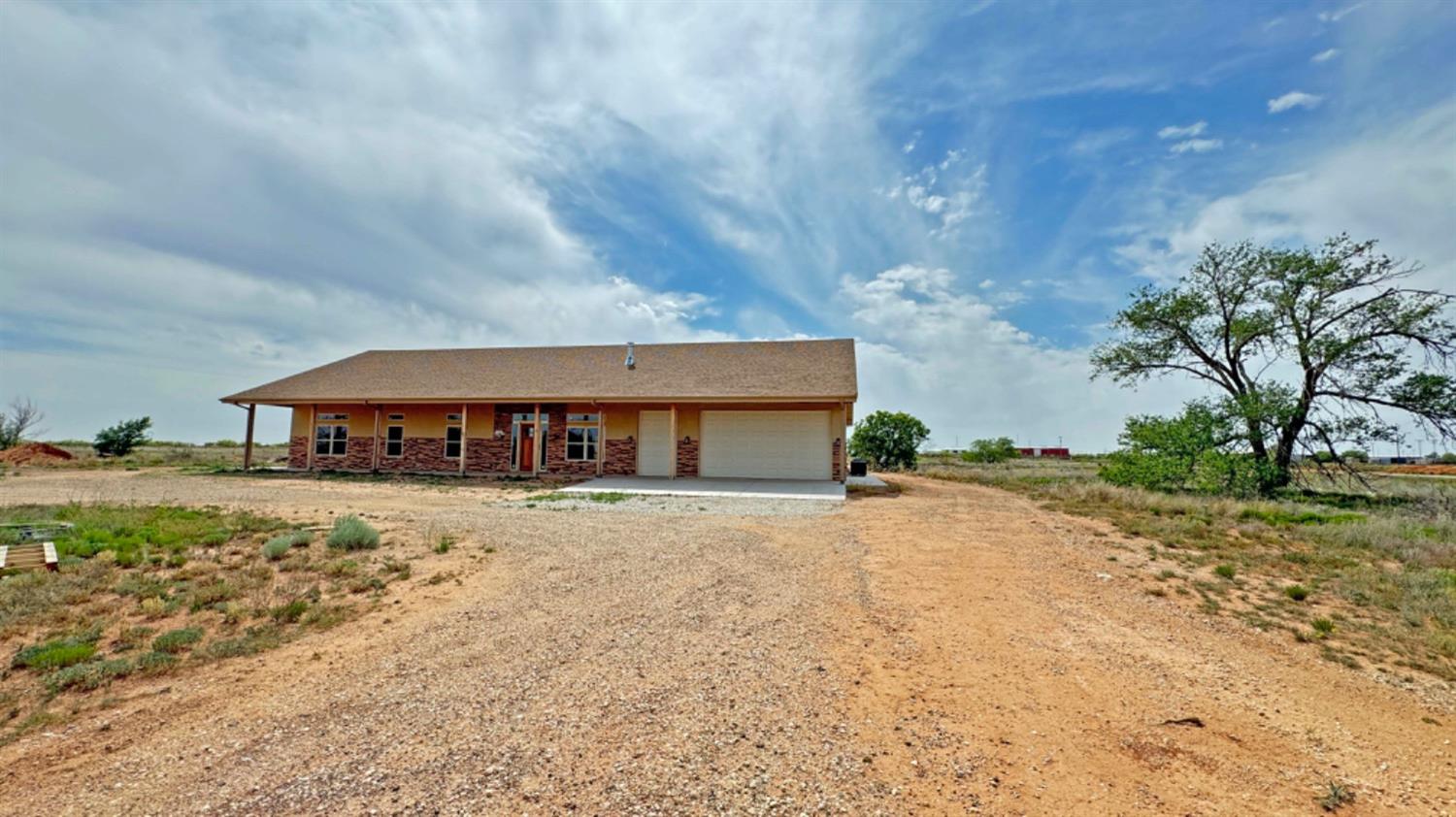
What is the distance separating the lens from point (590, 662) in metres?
4.12

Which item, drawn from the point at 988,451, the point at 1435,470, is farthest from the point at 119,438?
the point at 1435,470

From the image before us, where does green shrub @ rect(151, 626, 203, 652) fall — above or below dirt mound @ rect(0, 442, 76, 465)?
below

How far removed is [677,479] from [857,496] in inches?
215

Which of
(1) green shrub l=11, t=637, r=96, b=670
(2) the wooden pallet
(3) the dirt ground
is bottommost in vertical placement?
(3) the dirt ground

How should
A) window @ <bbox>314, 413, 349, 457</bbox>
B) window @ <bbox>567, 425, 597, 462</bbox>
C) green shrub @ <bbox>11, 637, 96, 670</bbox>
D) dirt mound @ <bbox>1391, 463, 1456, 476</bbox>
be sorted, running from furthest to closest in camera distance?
dirt mound @ <bbox>1391, 463, 1456, 476</bbox>
window @ <bbox>314, 413, 349, 457</bbox>
window @ <bbox>567, 425, 597, 462</bbox>
green shrub @ <bbox>11, 637, 96, 670</bbox>

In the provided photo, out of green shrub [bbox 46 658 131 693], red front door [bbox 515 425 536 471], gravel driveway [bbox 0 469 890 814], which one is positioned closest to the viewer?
gravel driveway [bbox 0 469 890 814]

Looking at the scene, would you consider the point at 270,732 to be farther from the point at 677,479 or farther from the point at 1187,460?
the point at 1187,460

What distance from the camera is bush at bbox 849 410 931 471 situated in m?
23.7

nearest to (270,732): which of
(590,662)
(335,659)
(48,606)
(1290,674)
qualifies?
(335,659)

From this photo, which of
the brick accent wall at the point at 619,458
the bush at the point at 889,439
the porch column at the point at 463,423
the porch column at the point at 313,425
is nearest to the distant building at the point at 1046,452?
the bush at the point at 889,439

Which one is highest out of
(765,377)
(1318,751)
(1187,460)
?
(765,377)

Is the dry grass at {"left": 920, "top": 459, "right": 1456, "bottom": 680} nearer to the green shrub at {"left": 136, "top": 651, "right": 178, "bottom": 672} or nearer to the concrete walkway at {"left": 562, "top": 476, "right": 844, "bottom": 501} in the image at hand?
the concrete walkway at {"left": 562, "top": 476, "right": 844, "bottom": 501}

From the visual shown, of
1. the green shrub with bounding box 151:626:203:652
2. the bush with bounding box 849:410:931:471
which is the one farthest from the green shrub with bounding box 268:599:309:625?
the bush with bounding box 849:410:931:471

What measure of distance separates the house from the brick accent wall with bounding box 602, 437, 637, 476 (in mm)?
30
